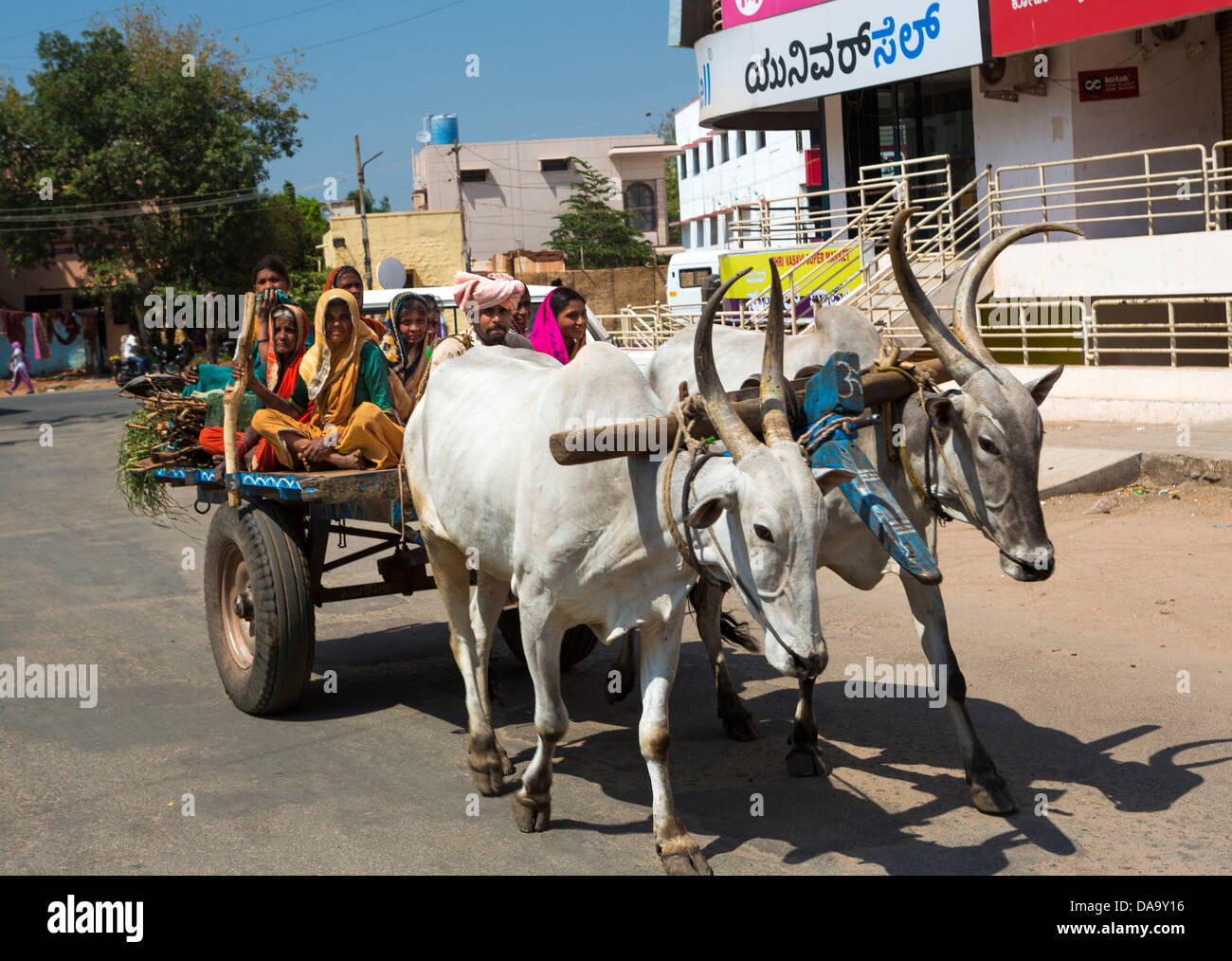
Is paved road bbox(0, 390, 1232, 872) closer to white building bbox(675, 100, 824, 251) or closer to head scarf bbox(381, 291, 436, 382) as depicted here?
head scarf bbox(381, 291, 436, 382)

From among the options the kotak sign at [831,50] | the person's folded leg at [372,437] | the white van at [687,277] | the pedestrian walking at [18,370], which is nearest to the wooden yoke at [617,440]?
the person's folded leg at [372,437]

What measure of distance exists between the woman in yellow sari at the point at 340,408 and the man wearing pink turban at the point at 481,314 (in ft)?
1.22

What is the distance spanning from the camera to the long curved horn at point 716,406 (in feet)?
12.6

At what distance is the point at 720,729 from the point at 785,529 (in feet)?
7.59

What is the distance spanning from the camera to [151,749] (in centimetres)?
549

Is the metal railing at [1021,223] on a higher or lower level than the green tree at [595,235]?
lower

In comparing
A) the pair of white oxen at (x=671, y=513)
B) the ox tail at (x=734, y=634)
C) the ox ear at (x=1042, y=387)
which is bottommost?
the ox tail at (x=734, y=634)

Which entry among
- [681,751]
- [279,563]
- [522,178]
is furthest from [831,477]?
[522,178]

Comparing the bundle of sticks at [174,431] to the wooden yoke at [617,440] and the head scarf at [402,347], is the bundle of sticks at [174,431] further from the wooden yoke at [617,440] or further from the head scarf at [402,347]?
the wooden yoke at [617,440]

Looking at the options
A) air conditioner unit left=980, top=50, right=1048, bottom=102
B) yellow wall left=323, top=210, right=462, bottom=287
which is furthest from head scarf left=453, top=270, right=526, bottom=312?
yellow wall left=323, top=210, right=462, bottom=287

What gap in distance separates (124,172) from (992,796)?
35527 millimetres

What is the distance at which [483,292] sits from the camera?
6148 mm

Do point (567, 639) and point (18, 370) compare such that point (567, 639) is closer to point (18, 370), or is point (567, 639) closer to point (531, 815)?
point (531, 815)

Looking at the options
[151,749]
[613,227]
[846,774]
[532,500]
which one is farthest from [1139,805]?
[613,227]
